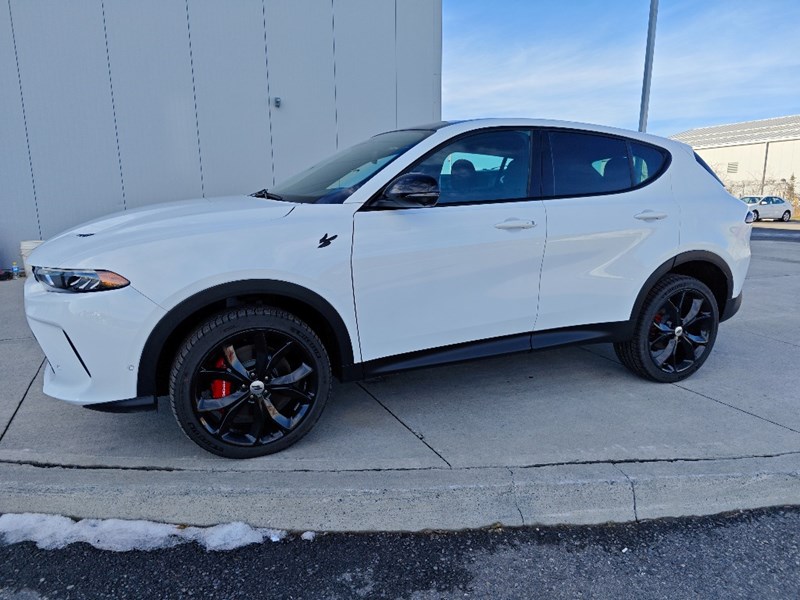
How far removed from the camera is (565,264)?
326 cm

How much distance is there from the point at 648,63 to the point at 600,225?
729 cm

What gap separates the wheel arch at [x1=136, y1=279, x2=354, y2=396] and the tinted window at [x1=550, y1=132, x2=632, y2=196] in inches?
64.8

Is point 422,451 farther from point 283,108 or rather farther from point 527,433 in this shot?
point 283,108

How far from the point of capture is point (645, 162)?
144 inches

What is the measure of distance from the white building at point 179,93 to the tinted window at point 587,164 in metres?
6.61

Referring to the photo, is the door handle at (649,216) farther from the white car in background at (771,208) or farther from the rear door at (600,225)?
the white car in background at (771,208)

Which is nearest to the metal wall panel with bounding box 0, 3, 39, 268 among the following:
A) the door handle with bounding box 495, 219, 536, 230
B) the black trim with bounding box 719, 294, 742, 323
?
the door handle with bounding box 495, 219, 536, 230

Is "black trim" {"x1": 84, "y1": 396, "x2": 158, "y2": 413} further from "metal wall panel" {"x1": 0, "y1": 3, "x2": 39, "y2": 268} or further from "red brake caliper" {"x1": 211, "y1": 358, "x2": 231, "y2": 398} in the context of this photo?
"metal wall panel" {"x1": 0, "y1": 3, "x2": 39, "y2": 268}

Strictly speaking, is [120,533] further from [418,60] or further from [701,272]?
[418,60]

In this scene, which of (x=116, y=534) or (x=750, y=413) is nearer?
(x=116, y=534)

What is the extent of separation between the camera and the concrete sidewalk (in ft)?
7.88

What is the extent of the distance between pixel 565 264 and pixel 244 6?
25.6 feet

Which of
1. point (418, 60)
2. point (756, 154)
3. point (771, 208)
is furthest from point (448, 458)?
point (756, 154)

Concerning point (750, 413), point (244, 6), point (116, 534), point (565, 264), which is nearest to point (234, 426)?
point (116, 534)
